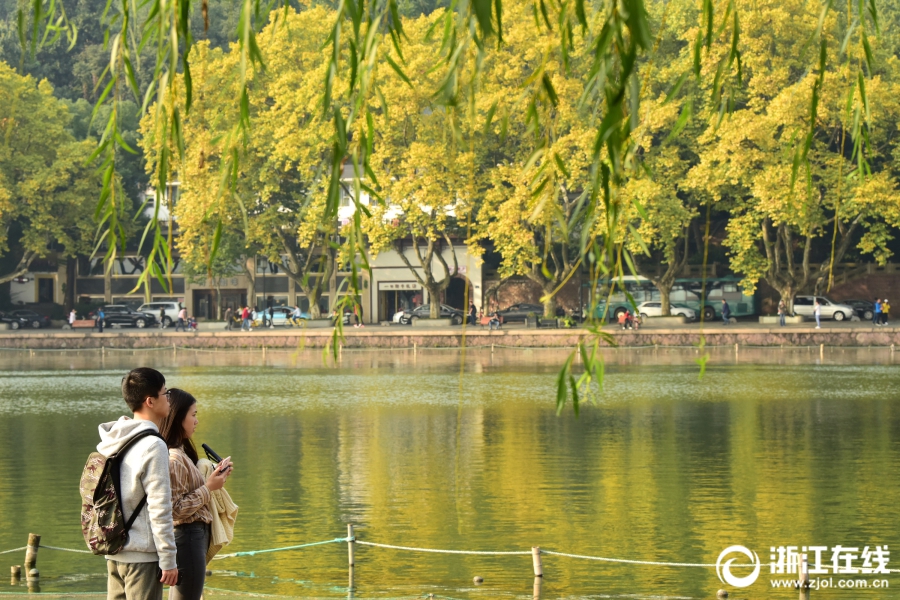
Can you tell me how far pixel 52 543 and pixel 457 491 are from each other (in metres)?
5.87

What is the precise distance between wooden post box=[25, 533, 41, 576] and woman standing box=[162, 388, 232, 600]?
6.71m

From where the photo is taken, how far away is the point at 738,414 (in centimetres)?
2731

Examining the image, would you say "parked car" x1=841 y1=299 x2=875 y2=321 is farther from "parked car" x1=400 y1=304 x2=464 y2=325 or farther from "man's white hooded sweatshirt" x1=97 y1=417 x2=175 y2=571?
"man's white hooded sweatshirt" x1=97 y1=417 x2=175 y2=571

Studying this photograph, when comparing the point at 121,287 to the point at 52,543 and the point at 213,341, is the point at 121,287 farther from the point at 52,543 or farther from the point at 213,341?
the point at 52,543

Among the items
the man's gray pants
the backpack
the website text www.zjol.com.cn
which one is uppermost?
the backpack

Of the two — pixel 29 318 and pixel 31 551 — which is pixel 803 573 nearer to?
pixel 31 551

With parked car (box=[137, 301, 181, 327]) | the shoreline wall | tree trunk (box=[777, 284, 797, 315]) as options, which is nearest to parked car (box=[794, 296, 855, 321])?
tree trunk (box=[777, 284, 797, 315])

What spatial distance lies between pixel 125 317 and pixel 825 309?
37.1 metres

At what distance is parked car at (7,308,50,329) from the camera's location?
6681 cm

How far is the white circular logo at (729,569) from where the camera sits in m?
12.4

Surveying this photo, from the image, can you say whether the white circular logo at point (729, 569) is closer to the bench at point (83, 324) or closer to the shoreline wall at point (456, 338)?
the shoreline wall at point (456, 338)

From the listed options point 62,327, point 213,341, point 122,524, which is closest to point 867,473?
point 122,524

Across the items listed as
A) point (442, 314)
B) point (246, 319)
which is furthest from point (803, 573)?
point (246, 319)

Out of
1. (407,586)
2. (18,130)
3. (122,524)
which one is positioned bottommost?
(407,586)
